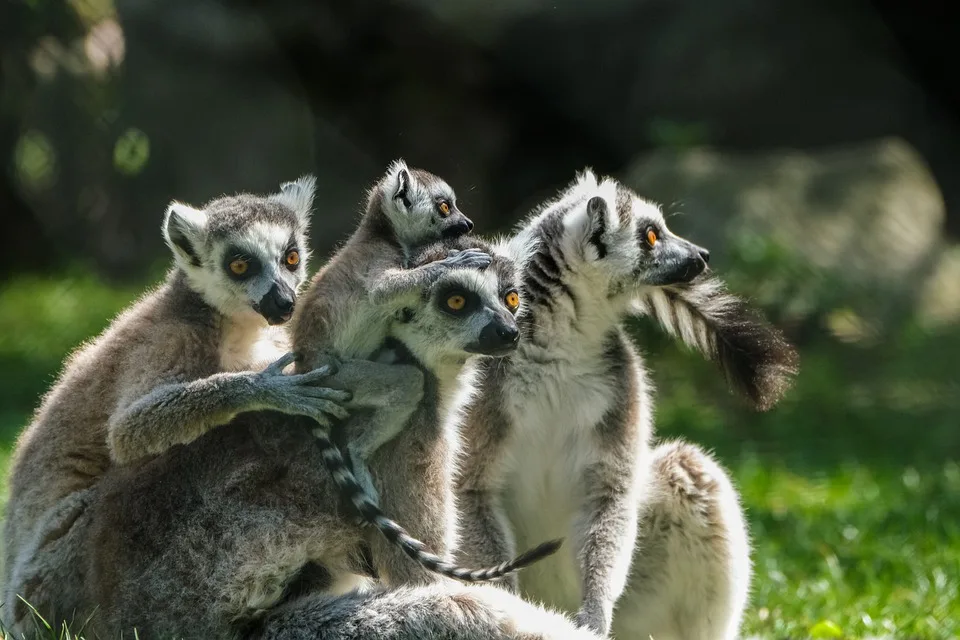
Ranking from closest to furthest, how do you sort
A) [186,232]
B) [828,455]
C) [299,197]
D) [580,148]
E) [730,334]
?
[186,232] < [730,334] < [299,197] < [828,455] < [580,148]

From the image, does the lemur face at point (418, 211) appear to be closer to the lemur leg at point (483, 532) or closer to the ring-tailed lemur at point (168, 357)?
the ring-tailed lemur at point (168, 357)

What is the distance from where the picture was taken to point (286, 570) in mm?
3971

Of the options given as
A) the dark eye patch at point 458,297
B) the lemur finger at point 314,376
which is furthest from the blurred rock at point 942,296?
the lemur finger at point 314,376

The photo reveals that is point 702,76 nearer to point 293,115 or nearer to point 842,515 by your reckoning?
point 293,115

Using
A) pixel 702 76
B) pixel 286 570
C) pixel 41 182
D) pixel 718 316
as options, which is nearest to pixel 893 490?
pixel 718 316

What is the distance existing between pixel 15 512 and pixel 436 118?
1016 centimetres

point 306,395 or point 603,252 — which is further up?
point 306,395

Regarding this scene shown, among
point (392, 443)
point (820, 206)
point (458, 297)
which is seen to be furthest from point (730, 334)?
point (820, 206)

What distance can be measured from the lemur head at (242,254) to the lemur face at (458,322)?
2.33ft

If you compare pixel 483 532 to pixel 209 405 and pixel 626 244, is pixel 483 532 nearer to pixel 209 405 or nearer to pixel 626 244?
pixel 209 405

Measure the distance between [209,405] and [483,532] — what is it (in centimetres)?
128

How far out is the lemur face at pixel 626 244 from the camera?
529 cm

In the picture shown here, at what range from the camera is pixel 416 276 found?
418cm

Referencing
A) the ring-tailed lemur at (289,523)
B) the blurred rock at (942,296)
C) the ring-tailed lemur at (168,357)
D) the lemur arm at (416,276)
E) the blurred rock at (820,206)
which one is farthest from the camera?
the blurred rock at (942,296)
